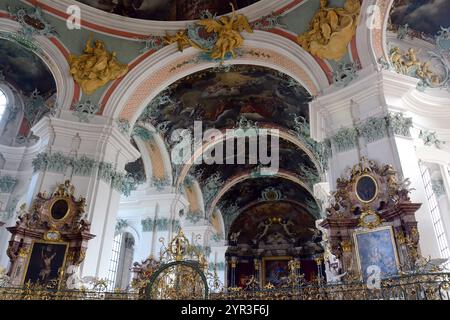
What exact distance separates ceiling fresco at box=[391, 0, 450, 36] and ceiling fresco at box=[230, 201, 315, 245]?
17.4m

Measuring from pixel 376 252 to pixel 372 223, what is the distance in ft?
2.12

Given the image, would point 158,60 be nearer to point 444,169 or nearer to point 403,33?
point 403,33

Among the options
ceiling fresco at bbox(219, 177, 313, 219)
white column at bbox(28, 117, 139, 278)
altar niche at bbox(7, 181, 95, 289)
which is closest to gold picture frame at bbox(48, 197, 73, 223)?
altar niche at bbox(7, 181, 95, 289)

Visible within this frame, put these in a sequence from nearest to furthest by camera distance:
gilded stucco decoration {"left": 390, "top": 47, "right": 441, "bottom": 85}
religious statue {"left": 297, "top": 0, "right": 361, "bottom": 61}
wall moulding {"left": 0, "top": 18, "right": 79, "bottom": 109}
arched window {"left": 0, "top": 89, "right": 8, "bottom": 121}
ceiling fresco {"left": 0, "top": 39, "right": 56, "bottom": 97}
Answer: religious statue {"left": 297, "top": 0, "right": 361, "bottom": 61}
gilded stucco decoration {"left": 390, "top": 47, "right": 441, "bottom": 85}
wall moulding {"left": 0, "top": 18, "right": 79, "bottom": 109}
ceiling fresco {"left": 0, "top": 39, "right": 56, "bottom": 97}
arched window {"left": 0, "top": 89, "right": 8, "bottom": 121}

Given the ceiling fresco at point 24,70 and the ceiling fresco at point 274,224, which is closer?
the ceiling fresco at point 24,70

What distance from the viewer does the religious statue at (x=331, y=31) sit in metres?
11.2

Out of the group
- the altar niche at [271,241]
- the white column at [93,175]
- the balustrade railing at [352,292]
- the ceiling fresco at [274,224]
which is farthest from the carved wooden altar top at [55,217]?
the ceiling fresco at [274,224]

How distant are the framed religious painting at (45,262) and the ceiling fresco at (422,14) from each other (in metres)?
12.3

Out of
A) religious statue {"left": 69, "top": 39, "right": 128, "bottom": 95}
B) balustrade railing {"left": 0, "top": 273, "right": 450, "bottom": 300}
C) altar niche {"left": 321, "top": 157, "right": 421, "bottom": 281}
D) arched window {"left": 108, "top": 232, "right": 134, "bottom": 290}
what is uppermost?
religious statue {"left": 69, "top": 39, "right": 128, "bottom": 95}

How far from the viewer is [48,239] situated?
10.5m

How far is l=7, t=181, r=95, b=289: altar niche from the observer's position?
9.99 m

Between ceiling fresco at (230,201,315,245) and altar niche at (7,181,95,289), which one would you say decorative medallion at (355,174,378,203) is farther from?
ceiling fresco at (230,201,315,245)

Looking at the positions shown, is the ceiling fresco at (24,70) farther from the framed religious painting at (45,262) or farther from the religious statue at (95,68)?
the framed religious painting at (45,262)

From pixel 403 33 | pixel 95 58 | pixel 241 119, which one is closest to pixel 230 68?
pixel 241 119
